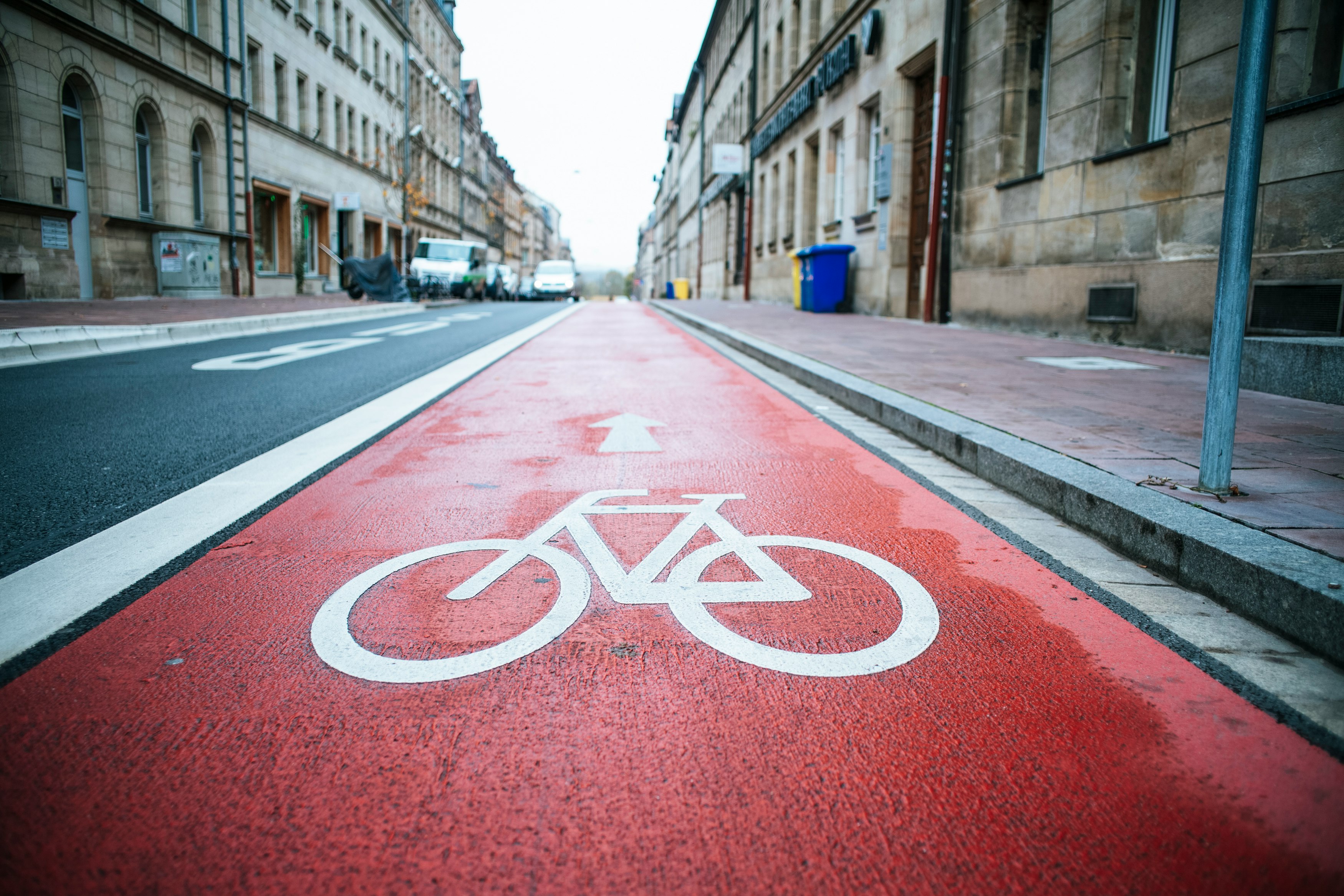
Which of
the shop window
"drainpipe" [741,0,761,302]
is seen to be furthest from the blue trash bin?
the shop window

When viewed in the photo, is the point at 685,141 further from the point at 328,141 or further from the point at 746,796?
the point at 746,796

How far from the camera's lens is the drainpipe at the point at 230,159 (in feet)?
80.6

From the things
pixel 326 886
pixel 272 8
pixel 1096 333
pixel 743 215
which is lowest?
pixel 326 886

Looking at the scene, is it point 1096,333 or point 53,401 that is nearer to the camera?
point 53,401

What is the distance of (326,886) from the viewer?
1408 millimetres

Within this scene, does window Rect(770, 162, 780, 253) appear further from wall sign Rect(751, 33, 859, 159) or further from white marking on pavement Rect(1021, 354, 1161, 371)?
white marking on pavement Rect(1021, 354, 1161, 371)

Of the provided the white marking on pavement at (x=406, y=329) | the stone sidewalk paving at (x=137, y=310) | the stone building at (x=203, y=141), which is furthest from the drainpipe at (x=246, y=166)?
the white marking on pavement at (x=406, y=329)

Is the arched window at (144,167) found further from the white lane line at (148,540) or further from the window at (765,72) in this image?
the window at (765,72)

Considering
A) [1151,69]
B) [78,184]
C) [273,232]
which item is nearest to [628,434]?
[1151,69]

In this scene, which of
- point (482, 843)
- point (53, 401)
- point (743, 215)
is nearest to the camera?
point (482, 843)

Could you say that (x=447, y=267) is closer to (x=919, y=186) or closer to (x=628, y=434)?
(x=919, y=186)

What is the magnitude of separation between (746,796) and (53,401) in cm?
659

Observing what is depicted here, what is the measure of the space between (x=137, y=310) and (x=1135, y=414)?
15.8m

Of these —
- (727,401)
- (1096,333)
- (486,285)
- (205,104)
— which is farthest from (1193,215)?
(486,285)
